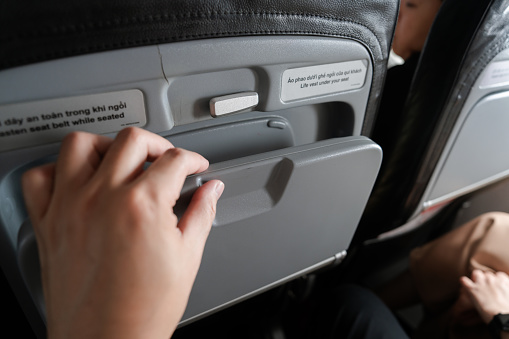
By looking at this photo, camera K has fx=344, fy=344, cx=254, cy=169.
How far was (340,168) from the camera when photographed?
0.74 meters

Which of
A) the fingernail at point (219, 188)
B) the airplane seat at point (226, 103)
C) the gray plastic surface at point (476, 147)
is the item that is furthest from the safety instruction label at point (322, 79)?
the gray plastic surface at point (476, 147)

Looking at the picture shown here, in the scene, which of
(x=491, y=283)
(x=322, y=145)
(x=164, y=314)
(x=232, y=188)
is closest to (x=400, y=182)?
(x=491, y=283)

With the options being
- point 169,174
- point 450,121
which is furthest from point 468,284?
point 169,174

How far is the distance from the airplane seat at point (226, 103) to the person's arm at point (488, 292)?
1.73 ft

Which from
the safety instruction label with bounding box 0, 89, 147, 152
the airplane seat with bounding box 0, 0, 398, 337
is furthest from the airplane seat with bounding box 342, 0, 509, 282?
the safety instruction label with bounding box 0, 89, 147, 152

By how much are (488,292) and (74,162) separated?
4.08 ft

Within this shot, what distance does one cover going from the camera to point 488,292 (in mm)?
1100

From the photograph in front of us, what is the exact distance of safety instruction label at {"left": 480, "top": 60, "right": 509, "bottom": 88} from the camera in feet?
2.95

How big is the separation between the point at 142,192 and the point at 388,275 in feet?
5.20

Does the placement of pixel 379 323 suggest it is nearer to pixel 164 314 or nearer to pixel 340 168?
pixel 340 168

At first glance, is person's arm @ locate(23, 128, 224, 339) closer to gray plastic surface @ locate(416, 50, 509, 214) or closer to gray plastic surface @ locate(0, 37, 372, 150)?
gray plastic surface @ locate(0, 37, 372, 150)

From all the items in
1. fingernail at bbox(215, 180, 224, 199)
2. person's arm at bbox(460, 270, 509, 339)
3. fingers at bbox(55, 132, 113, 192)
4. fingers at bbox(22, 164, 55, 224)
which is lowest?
person's arm at bbox(460, 270, 509, 339)

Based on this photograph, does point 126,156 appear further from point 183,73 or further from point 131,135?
point 183,73

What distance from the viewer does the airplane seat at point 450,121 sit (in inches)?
32.5
